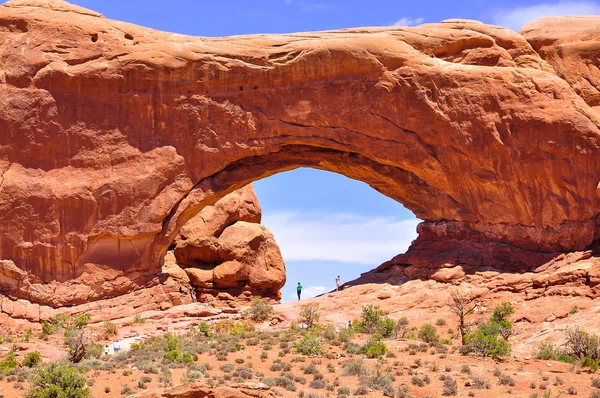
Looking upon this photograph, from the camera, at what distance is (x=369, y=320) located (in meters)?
27.3

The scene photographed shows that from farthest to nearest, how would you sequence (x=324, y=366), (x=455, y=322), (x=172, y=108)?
1. (x=172, y=108)
2. (x=455, y=322)
3. (x=324, y=366)

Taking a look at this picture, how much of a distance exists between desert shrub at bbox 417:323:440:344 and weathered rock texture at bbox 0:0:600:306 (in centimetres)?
397

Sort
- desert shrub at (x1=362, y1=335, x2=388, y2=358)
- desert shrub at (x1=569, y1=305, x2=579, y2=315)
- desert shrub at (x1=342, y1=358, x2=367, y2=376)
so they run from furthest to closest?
desert shrub at (x1=569, y1=305, x2=579, y2=315) < desert shrub at (x1=362, y1=335, x2=388, y2=358) < desert shrub at (x1=342, y1=358, x2=367, y2=376)

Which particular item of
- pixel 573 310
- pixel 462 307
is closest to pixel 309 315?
pixel 462 307

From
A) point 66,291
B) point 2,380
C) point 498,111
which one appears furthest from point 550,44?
point 2,380

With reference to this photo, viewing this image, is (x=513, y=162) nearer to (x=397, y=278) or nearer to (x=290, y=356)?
(x=397, y=278)

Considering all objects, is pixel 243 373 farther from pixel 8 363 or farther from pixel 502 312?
pixel 502 312

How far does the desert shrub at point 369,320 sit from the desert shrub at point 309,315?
1193 mm

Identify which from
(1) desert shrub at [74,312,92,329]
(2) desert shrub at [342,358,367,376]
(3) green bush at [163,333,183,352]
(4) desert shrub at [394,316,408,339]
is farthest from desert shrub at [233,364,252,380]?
(1) desert shrub at [74,312,92,329]

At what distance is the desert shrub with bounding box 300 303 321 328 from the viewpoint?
1096 inches

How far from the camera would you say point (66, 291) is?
2919 cm

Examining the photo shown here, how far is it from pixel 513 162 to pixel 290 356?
9.72m

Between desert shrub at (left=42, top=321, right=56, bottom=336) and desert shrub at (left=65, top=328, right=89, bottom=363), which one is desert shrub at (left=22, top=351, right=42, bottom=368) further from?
desert shrub at (left=42, top=321, right=56, bottom=336)

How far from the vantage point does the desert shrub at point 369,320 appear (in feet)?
88.3
